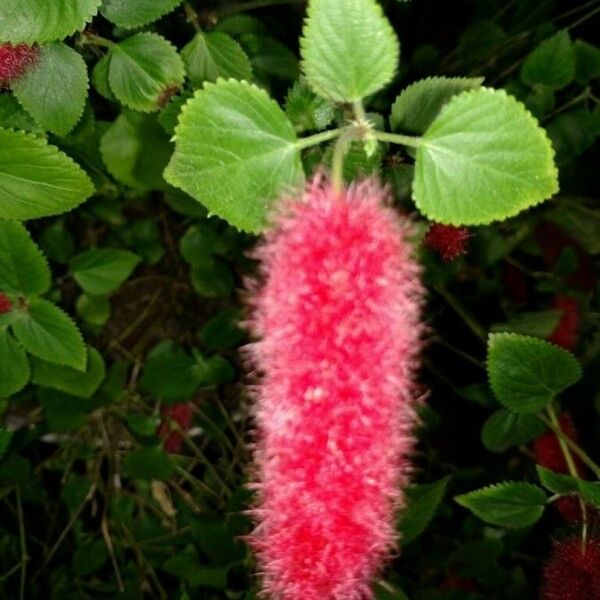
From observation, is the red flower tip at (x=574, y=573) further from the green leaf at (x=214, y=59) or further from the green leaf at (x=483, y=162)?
the green leaf at (x=214, y=59)

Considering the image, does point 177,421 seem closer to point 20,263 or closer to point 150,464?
point 150,464

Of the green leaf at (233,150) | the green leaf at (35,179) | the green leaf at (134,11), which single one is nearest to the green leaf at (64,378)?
the green leaf at (35,179)

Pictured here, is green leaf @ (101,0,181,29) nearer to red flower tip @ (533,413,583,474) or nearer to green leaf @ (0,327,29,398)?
green leaf @ (0,327,29,398)

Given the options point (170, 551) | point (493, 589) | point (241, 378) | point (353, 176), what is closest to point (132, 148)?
point (241, 378)

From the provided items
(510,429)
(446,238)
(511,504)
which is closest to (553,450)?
(510,429)

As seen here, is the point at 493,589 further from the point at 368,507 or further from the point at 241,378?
the point at 368,507
